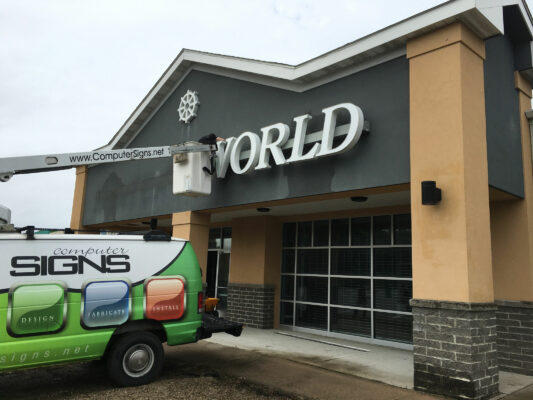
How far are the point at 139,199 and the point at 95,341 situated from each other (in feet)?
26.4

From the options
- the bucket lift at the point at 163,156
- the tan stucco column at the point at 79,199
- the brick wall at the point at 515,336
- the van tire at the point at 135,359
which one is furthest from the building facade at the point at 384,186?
the tan stucco column at the point at 79,199

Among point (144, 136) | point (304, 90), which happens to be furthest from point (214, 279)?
point (304, 90)

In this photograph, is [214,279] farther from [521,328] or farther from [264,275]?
[521,328]

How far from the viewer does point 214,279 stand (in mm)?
15219

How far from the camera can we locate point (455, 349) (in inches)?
246

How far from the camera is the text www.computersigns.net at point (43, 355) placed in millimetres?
5704

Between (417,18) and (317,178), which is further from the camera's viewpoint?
(317,178)

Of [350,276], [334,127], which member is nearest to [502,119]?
A: [334,127]

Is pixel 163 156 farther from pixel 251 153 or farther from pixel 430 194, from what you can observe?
pixel 430 194

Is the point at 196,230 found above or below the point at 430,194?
below

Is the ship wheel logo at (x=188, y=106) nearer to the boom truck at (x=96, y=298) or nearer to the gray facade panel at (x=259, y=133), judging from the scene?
the gray facade panel at (x=259, y=133)

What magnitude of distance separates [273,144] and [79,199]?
450 inches

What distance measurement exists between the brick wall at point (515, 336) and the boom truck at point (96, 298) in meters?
5.23

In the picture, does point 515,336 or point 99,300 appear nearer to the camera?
point 99,300
